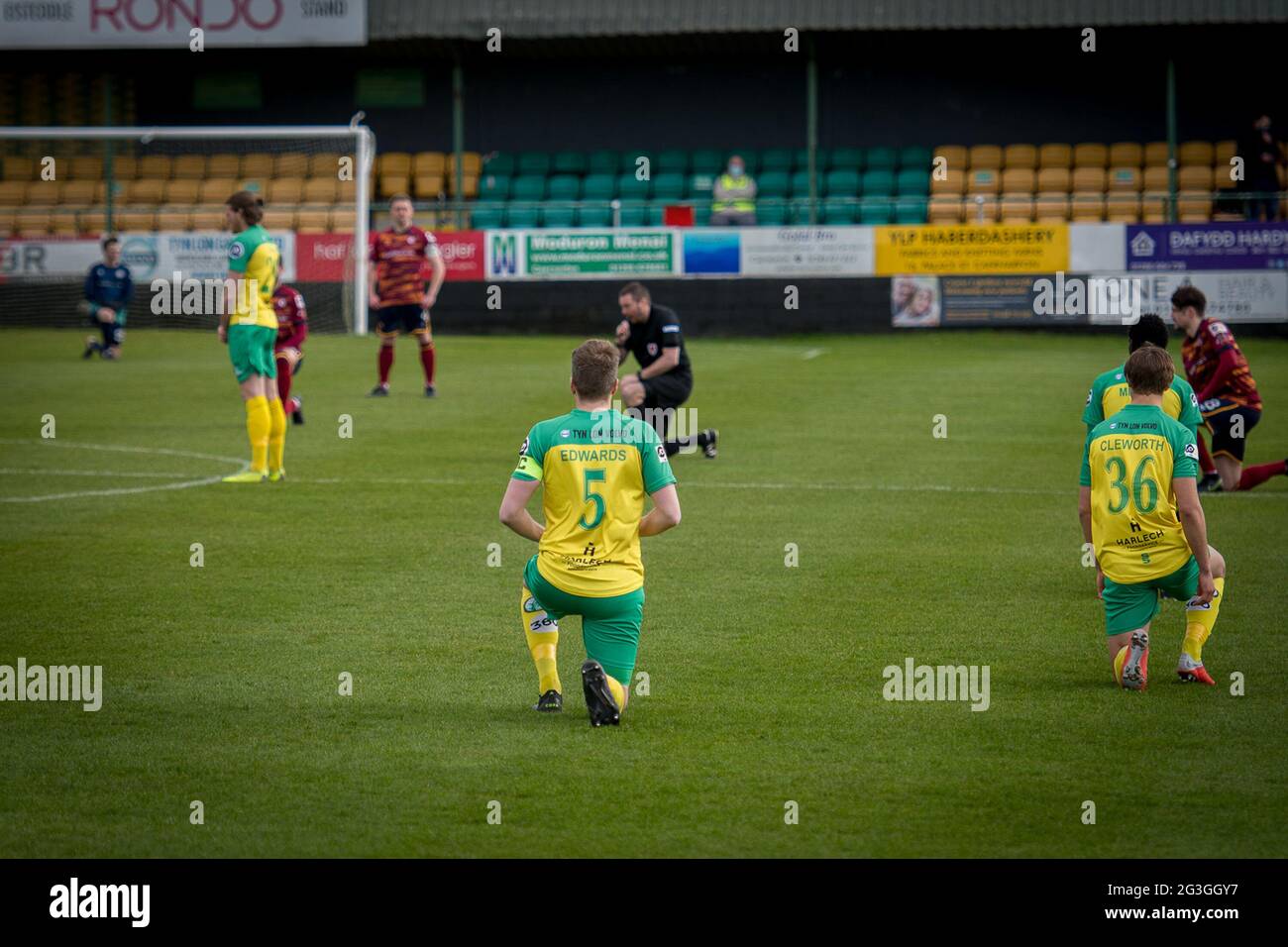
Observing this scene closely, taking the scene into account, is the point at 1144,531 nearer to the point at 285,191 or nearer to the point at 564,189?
the point at 285,191

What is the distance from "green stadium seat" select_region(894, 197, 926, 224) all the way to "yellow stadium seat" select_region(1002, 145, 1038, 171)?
150 inches

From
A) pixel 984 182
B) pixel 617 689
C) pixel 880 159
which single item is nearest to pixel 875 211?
pixel 984 182

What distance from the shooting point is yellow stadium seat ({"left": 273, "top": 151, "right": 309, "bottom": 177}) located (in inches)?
1330

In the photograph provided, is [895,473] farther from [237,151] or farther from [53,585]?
[237,151]

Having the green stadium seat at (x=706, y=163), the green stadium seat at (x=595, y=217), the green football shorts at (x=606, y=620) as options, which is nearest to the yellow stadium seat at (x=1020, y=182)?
the green stadium seat at (x=706, y=163)

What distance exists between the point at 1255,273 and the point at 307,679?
2405 centimetres

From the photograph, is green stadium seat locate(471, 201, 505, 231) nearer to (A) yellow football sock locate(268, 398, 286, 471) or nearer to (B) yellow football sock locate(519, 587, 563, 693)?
(A) yellow football sock locate(268, 398, 286, 471)

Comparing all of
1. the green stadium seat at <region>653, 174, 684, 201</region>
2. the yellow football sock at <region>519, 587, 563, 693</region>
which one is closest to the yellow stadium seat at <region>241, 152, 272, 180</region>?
the green stadium seat at <region>653, 174, 684, 201</region>

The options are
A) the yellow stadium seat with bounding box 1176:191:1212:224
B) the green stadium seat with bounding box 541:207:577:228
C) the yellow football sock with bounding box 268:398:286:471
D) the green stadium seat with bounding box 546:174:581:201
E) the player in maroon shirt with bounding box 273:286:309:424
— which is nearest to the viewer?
the yellow football sock with bounding box 268:398:286:471

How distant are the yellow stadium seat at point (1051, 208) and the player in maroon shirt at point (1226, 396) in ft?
54.8

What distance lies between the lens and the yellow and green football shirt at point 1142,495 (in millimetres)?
7738

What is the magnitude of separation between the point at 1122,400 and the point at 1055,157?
25.2 m
